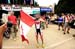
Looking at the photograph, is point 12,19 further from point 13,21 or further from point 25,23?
point 25,23

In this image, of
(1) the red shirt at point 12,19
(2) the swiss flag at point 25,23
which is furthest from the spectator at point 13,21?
(2) the swiss flag at point 25,23

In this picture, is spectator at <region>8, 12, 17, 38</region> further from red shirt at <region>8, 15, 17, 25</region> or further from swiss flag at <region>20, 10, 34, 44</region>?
swiss flag at <region>20, 10, 34, 44</region>

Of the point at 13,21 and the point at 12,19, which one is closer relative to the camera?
the point at 12,19

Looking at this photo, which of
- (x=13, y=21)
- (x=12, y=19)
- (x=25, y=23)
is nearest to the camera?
(x=25, y=23)

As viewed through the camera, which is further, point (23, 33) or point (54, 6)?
point (54, 6)

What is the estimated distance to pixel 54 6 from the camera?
76.1 meters

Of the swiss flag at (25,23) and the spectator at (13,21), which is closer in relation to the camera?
the swiss flag at (25,23)

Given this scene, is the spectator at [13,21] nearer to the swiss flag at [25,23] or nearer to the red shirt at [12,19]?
the red shirt at [12,19]

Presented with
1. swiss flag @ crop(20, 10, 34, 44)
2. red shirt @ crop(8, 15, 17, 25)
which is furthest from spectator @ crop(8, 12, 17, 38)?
swiss flag @ crop(20, 10, 34, 44)

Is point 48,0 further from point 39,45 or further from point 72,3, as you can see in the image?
point 39,45

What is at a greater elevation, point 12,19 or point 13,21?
point 12,19

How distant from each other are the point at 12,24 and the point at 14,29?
0.40 metres

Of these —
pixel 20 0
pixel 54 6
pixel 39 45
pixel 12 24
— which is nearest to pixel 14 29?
pixel 12 24

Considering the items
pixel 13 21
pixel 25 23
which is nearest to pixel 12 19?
pixel 13 21
